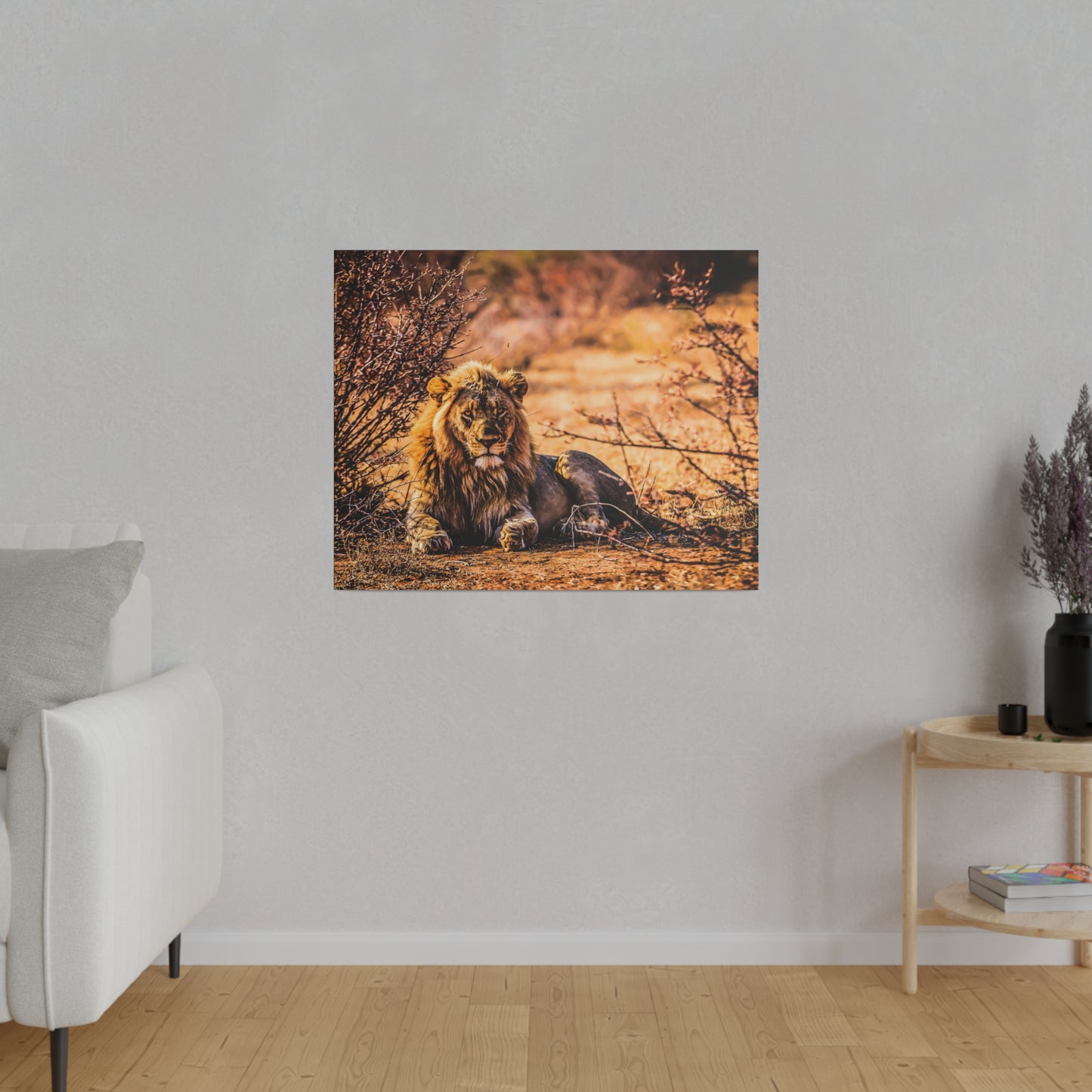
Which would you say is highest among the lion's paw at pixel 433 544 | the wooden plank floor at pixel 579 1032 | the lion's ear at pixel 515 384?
the lion's ear at pixel 515 384

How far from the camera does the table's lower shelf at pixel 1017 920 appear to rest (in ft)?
6.79

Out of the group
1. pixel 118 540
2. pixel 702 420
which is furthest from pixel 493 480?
pixel 118 540

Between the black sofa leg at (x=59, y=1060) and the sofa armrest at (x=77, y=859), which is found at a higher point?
the sofa armrest at (x=77, y=859)

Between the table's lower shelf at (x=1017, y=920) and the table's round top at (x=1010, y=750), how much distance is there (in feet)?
0.99

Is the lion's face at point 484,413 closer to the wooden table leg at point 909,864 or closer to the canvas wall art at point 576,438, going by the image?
the canvas wall art at point 576,438

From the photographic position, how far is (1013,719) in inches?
88.6

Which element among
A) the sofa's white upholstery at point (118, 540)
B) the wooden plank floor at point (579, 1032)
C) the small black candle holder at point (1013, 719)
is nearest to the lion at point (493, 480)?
the sofa's white upholstery at point (118, 540)

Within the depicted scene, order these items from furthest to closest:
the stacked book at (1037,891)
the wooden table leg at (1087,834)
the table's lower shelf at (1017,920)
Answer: the wooden table leg at (1087,834) < the stacked book at (1037,891) < the table's lower shelf at (1017,920)

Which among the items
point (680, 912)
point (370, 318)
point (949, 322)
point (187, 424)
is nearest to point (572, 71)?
point (370, 318)

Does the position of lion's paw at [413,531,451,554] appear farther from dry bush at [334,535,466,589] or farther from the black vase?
the black vase

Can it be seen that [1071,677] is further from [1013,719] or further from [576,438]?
[576,438]

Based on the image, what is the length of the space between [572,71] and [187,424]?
→ 1.23 meters

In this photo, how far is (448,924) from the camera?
245cm

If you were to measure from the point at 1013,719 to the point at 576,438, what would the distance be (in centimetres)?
115
